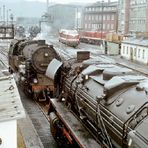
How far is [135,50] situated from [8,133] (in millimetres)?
38739

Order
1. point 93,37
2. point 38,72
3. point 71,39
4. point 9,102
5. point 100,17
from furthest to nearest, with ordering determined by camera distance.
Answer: point 100,17
point 93,37
point 71,39
point 38,72
point 9,102

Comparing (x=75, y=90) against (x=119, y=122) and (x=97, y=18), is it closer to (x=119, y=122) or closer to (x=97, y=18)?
(x=119, y=122)

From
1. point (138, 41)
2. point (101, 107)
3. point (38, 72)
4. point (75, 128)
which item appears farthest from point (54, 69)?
point (138, 41)

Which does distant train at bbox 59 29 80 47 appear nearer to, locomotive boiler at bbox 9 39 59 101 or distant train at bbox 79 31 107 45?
distant train at bbox 79 31 107 45

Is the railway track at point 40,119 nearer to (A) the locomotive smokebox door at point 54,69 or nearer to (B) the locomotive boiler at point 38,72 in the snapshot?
(B) the locomotive boiler at point 38,72

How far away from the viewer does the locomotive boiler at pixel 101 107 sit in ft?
25.3

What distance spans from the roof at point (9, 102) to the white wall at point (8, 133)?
162 mm

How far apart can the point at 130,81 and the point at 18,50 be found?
18.6 meters

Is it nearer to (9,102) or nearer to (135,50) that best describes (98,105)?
(9,102)

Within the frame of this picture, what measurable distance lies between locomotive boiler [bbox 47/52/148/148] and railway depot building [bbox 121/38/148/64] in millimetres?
29177

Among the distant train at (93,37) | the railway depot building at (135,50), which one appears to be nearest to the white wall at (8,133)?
the railway depot building at (135,50)

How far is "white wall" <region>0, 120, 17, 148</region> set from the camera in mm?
7715

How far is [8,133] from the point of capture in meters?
7.77

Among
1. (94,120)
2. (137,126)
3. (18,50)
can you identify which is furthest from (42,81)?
(137,126)
